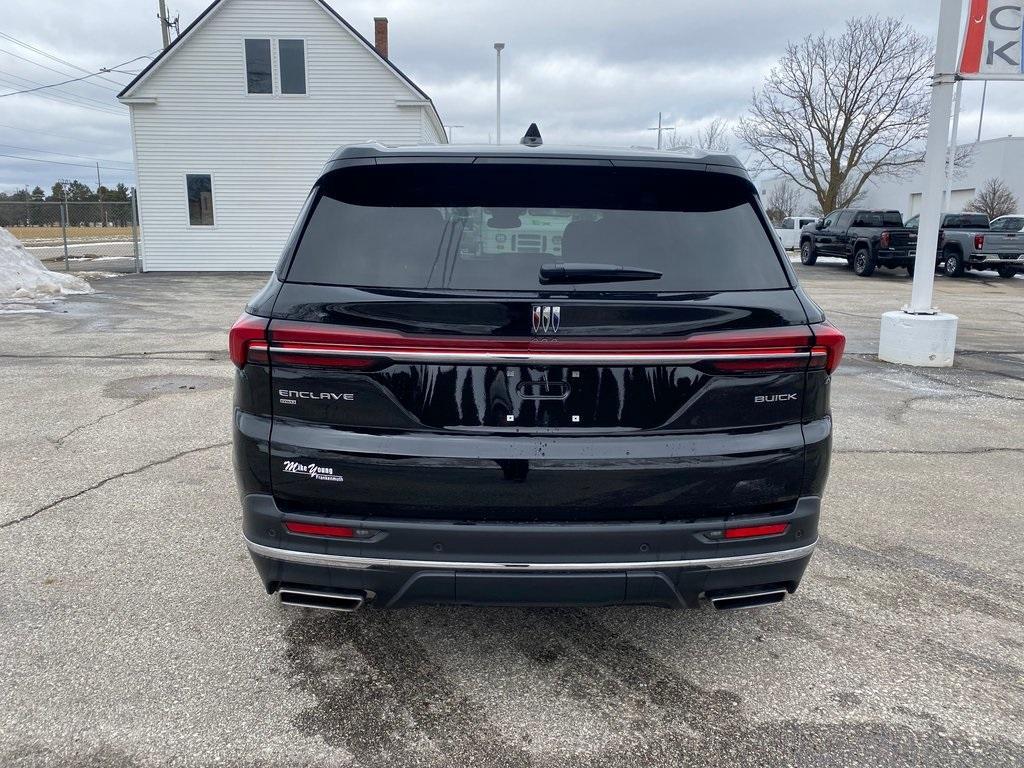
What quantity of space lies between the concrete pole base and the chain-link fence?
20.6 meters

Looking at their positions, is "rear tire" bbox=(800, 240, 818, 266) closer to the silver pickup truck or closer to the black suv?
the silver pickup truck

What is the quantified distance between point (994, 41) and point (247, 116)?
1972 centimetres

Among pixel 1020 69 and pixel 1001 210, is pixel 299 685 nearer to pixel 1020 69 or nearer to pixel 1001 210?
pixel 1020 69

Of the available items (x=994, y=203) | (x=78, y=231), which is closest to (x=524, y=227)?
(x=994, y=203)

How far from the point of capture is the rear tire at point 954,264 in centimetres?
2309

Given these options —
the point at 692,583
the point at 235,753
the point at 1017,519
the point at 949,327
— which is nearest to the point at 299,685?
the point at 235,753

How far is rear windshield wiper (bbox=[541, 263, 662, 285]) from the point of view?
2.47m

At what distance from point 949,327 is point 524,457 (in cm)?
839

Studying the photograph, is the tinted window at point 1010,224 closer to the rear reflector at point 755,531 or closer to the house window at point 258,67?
the house window at point 258,67

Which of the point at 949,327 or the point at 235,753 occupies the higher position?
the point at 949,327

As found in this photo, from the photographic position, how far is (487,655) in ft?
9.90

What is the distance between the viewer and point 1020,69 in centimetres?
848

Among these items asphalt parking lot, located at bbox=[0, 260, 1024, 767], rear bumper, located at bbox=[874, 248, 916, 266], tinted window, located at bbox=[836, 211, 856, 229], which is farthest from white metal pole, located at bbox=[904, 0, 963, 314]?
tinted window, located at bbox=[836, 211, 856, 229]

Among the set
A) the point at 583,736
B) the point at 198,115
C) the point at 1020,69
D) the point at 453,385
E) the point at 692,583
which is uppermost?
the point at 198,115
